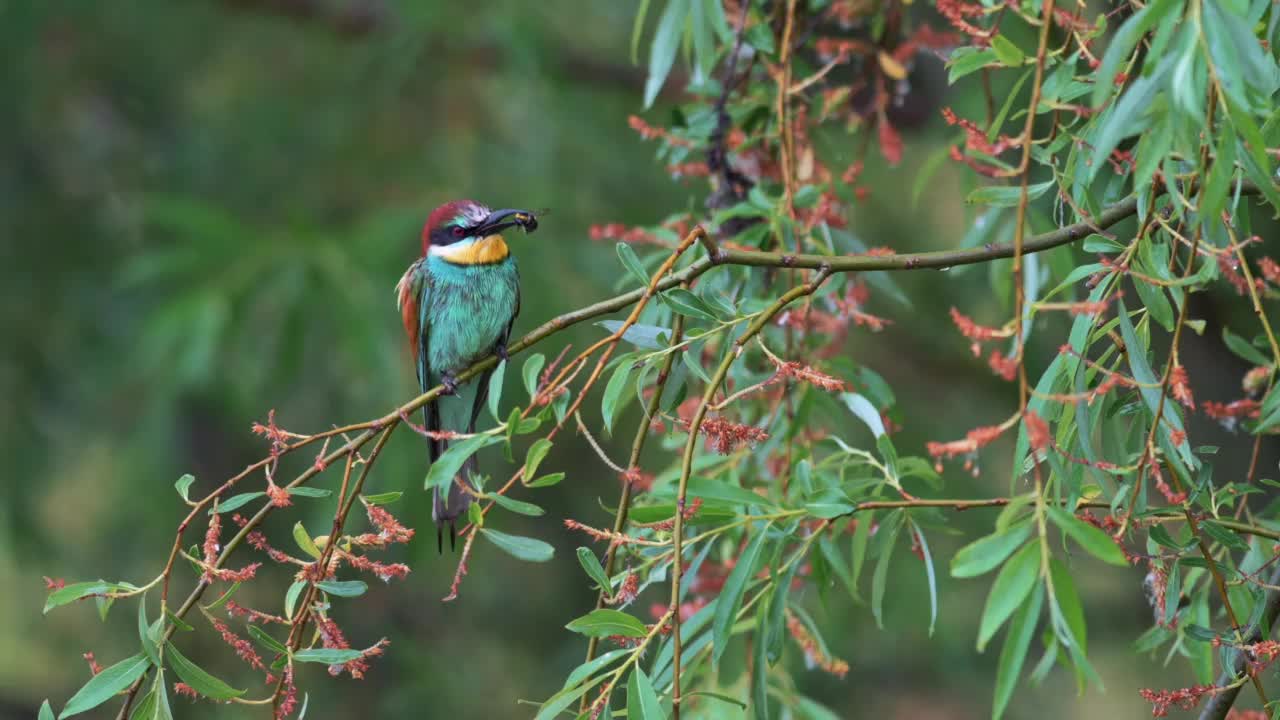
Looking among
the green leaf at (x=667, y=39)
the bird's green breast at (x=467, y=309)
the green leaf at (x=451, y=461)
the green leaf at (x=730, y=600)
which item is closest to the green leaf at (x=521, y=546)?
the green leaf at (x=451, y=461)

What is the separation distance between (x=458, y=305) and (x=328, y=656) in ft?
3.96

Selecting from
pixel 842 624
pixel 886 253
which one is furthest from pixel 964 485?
pixel 886 253

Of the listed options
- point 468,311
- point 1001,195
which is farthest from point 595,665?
point 468,311

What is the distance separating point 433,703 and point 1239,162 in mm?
4638

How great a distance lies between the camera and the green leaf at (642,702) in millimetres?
1280

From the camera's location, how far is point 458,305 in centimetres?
254

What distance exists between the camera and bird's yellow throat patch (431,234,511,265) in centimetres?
259

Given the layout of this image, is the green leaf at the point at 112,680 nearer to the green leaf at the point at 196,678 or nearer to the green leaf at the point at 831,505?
the green leaf at the point at 196,678

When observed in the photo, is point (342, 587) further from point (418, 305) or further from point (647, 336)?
point (418, 305)

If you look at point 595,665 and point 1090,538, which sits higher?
point 1090,538

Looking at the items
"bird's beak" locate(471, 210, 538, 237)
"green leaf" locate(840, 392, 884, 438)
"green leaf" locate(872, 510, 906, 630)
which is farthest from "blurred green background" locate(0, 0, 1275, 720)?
"green leaf" locate(872, 510, 906, 630)

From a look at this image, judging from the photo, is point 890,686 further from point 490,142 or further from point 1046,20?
point 1046,20

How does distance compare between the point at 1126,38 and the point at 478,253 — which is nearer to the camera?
the point at 1126,38

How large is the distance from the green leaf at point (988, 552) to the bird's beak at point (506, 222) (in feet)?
3.89
